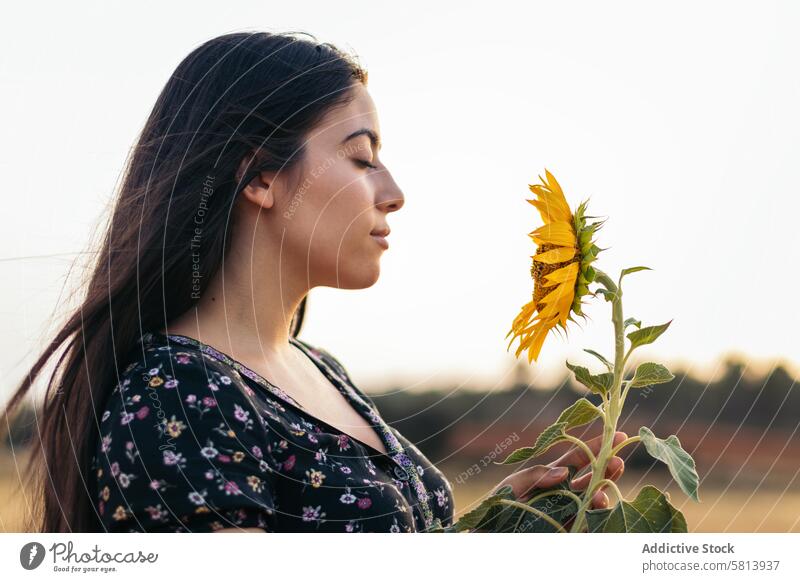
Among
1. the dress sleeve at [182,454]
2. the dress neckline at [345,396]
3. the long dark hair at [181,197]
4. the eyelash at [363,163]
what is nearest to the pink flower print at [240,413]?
the dress sleeve at [182,454]

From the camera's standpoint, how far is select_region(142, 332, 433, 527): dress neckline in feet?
4.30

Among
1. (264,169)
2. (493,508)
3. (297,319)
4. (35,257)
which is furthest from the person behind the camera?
(297,319)

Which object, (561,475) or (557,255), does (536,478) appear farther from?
(557,255)

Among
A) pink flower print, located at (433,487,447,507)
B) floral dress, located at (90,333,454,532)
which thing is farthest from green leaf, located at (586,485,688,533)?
pink flower print, located at (433,487,447,507)

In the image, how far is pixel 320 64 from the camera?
1415 millimetres

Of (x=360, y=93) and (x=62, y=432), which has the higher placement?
(x=360, y=93)

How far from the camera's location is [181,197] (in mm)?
1376

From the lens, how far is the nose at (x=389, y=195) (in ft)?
4.57

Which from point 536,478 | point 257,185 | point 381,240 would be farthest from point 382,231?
point 536,478

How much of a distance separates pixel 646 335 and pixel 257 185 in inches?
26.8
